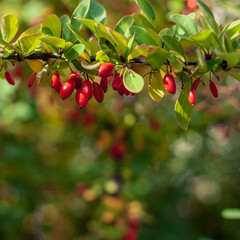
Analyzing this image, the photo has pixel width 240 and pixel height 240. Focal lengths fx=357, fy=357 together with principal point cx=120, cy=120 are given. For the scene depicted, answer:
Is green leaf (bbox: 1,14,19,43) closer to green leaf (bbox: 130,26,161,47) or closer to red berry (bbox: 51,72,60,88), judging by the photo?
red berry (bbox: 51,72,60,88)

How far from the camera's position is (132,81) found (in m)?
0.89

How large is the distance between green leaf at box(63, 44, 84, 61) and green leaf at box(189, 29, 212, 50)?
28 centimetres

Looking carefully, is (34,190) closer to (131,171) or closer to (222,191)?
(131,171)

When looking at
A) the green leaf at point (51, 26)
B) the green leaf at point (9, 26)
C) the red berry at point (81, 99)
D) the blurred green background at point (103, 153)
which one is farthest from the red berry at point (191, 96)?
the blurred green background at point (103, 153)

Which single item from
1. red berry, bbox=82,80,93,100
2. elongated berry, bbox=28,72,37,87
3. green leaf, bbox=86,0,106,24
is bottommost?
red berry, bbox=82,80,93,100

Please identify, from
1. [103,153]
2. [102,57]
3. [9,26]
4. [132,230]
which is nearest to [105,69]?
Answer: [102,57]

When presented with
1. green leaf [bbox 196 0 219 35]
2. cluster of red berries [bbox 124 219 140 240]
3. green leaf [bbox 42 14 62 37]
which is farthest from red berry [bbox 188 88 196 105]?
cluster of red berries [bbox 124 219 140 240]

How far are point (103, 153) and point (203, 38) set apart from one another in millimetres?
2257

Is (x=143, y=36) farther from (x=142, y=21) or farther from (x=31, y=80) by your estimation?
(x=31, y=80)

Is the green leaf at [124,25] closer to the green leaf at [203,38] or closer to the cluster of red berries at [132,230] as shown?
the green leaf at [203,38]

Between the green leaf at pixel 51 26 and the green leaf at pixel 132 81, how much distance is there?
8.6 inches

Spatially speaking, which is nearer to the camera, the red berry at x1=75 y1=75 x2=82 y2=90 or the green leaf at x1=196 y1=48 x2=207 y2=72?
the green leaf at x1=196 y1=48 x2=207 y2=72

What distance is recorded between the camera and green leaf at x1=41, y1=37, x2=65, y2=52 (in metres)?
0.87

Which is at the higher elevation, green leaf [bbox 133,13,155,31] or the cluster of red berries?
green leaf [bbox 133,13,155,31]
